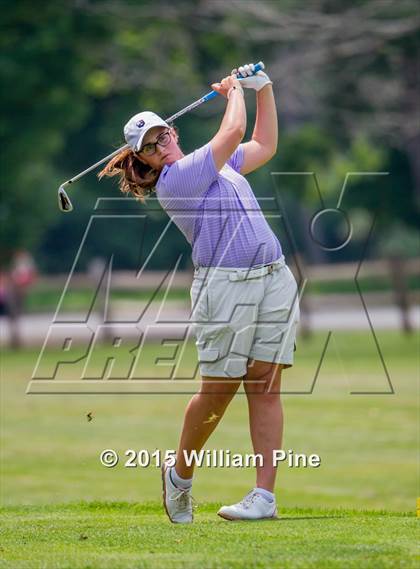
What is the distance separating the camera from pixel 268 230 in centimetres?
662

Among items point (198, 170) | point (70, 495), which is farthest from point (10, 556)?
point (70, 495)

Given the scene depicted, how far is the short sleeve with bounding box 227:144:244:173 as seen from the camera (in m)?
Answer: 6.89

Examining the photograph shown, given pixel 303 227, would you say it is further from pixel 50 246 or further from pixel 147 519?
pixel 147 519

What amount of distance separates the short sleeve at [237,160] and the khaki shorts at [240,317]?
565 millimetres

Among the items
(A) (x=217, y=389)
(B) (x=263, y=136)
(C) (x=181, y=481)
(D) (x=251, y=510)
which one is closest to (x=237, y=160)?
(B) (x=263, y=136)

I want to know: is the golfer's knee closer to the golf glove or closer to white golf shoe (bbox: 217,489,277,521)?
white golf shoe (bbox: 217,489,277,521)

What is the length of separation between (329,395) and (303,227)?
120 ft

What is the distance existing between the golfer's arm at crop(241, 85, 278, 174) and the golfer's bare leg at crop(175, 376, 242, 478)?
1087mm

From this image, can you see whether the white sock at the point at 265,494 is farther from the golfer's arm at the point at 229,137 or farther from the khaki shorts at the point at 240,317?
the golfer's arm at the point at 229,137

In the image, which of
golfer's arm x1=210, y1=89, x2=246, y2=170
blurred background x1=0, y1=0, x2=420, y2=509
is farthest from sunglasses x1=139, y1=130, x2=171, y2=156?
blurred background x1=0, y1=0, x2=420, y2=509

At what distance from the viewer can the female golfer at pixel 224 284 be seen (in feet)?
21.1

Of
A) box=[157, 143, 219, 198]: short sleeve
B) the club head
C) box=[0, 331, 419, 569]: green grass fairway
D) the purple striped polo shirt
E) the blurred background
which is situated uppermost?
box=[157, 143, 219, 198]: short sleeve

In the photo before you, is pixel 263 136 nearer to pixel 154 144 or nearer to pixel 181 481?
pixel 154 144

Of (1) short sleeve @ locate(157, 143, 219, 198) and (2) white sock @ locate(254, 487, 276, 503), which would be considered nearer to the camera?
(1) short sleeve @ locate(157, 143, 219, 198)
